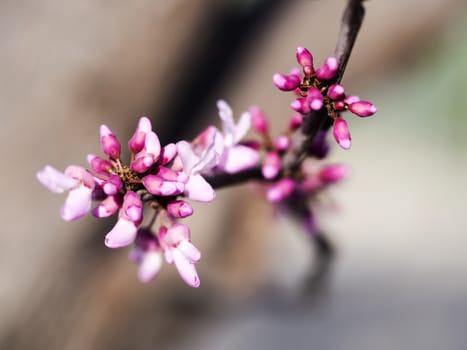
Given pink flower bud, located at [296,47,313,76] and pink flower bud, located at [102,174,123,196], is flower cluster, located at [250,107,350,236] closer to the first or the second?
pink flower bud, located at [296,47,313,76]

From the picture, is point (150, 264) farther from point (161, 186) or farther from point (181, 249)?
point (161, 186)

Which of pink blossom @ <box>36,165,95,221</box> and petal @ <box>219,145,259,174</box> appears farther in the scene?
petal @ <box>219,145,259,174</box>

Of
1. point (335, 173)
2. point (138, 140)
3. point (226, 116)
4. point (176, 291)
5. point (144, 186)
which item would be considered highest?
point (176, 291)

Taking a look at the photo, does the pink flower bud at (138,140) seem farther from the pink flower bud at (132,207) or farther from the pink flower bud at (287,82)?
the pink flower bud at (287,82)

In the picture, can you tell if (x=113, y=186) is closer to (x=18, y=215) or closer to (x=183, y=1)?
(x=18, y=215)

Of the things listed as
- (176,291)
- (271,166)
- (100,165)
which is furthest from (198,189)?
(176,291)

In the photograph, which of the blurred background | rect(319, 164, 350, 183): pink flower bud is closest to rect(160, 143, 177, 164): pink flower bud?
rect(319, 164, 350, 183): pink flower bud

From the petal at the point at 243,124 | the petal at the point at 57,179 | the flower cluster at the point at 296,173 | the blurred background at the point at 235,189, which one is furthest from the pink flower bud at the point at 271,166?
the blurred background at the point at 235,189
